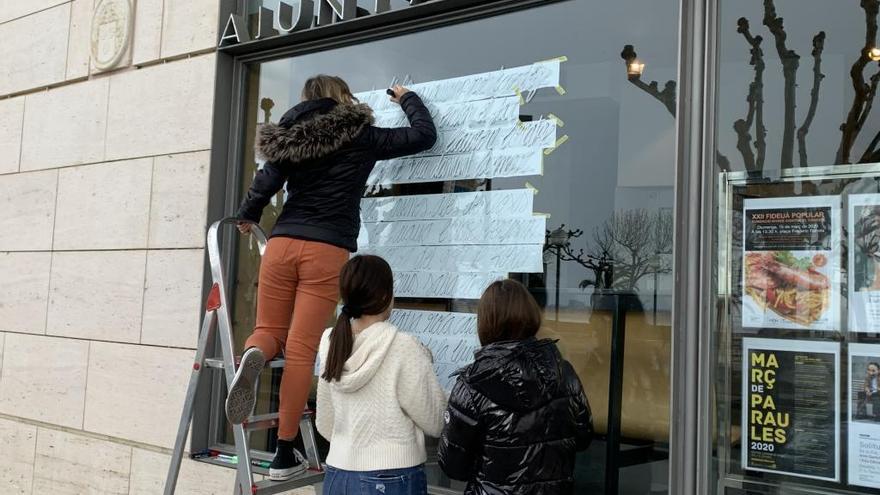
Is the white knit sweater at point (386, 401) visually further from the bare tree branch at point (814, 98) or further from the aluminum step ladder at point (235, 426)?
the bare tree branch at point (814, 98)

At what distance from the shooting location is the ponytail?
9.88 feet

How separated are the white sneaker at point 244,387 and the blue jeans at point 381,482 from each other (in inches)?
22.7

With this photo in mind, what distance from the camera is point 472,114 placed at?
4172 mm

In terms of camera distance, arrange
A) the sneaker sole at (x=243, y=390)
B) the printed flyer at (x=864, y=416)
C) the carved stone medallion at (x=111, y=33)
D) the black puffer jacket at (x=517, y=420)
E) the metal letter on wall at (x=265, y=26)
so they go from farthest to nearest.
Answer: the carved stone medallion at (x=111, y=33) → the metal letter on wall at (x=265, y=26) → the sneaker sole at (x=243, y=390) → the printed flyer at (x=864, y=416) → the black puffer jacket at (x=517, y=420)

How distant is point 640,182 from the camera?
142 inches

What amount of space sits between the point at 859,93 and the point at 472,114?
1772 mm

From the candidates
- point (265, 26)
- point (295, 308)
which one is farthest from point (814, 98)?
point (265, 26)

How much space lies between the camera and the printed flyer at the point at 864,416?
2.98 meters

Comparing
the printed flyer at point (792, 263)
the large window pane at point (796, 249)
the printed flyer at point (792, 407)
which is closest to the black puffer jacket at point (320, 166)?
the large window pane at point (796, 249)

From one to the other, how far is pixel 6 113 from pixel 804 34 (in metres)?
5.94

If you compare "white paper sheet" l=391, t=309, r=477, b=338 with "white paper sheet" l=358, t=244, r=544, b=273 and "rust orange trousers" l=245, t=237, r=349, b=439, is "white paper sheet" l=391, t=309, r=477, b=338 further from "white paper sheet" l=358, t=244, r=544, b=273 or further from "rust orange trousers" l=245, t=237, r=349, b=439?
"rust orange trousers" l=245, t=237, r=349, b=439

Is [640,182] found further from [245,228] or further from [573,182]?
[245,228]

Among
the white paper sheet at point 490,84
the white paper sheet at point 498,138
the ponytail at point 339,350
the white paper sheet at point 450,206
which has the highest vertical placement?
the white paper sheet at point 490,84

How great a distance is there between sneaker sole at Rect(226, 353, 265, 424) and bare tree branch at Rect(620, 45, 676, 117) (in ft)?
6.71
